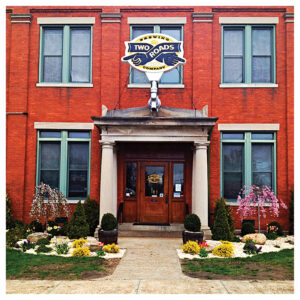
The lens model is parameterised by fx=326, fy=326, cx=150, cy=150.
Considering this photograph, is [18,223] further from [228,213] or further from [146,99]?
[228,213]

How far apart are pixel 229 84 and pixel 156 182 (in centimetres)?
479

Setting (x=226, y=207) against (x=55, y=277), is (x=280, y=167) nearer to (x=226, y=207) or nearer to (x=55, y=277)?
(x=226, y=207)

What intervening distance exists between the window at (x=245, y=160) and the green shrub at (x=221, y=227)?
1747 mm

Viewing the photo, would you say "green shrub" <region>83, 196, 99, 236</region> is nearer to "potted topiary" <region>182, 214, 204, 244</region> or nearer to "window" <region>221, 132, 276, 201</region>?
"potted topiary" <region>182, 214, 204, 244</region>

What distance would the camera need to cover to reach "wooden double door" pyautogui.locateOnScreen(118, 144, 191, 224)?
41.8ft

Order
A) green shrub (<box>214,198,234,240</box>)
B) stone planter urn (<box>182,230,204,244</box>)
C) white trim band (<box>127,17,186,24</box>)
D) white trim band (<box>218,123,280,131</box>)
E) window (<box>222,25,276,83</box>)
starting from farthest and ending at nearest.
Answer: white trim band (<box>127,17,186,24</box>) → window (<box>222,25,276,83</box>) → white trim band (<box>218,123,280,131</box>) → green shrub (<box>214,198,234,240</box>) → stone planter urn (<box>182,230,204,244</box>)

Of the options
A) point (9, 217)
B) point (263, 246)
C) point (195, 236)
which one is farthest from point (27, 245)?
point (263, 246)

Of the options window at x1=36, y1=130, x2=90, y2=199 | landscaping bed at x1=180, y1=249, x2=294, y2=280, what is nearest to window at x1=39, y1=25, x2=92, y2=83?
window at x1=36, y1=130, x2=90, y2=199

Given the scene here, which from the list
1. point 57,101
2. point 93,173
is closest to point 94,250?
point 93,173

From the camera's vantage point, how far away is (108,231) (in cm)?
994

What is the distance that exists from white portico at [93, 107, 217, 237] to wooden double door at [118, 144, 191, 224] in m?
1.50

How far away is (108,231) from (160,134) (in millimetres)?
3683

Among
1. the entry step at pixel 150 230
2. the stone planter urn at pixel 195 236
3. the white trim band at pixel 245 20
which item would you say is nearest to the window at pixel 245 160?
the entry step at pixel 150 230

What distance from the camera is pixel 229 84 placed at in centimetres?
1271
